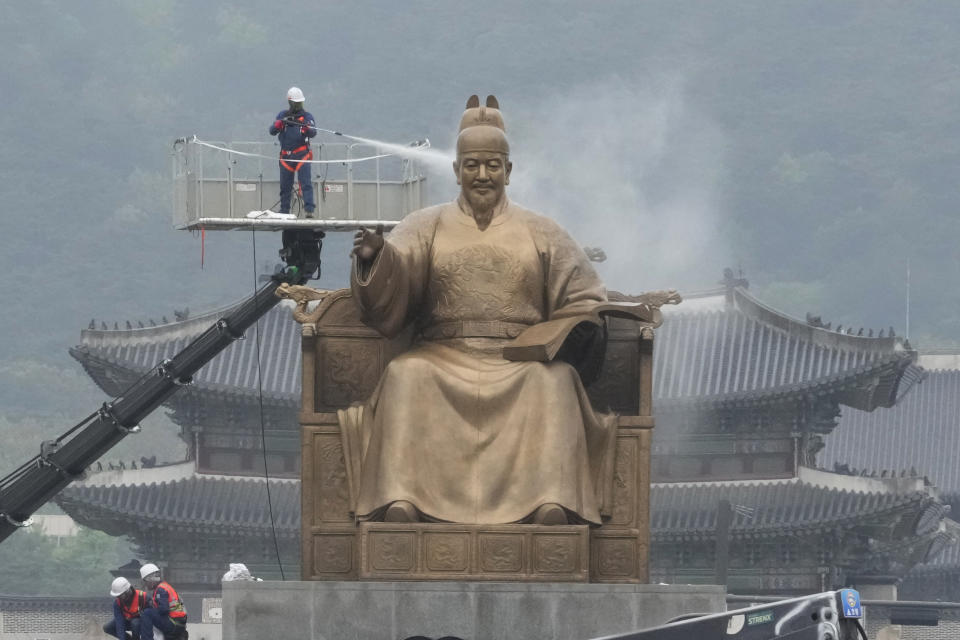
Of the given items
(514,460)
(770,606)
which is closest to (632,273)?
(514,460)

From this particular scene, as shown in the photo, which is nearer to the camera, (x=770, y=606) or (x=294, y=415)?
(x=770, y=606)

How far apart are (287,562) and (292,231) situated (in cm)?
1251

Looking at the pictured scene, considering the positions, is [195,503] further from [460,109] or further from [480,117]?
[460,109]

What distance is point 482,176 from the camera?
36.1ft

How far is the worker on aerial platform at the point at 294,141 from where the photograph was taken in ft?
46.6

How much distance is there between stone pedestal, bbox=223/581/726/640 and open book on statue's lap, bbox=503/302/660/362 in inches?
41.7

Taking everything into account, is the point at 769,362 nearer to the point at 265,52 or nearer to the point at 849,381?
the point at 849,381

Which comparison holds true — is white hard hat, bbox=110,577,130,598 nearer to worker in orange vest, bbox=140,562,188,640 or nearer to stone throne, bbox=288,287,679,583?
worker in orange vest, bbox=140,562,188,640

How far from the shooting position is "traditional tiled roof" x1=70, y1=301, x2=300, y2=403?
25.9 metres

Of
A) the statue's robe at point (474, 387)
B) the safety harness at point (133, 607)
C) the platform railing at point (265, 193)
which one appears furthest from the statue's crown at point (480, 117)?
the platform railing at point (265, 193)

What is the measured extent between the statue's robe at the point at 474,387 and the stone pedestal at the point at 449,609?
13.8 inches

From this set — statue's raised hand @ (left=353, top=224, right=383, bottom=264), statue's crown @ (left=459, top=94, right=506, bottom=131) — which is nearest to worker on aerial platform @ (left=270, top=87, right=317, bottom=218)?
statue's crown @ (left=459, top=94, right=506, bottom=131)

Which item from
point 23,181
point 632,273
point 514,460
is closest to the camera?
point 514,460

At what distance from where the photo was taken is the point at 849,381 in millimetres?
25359
